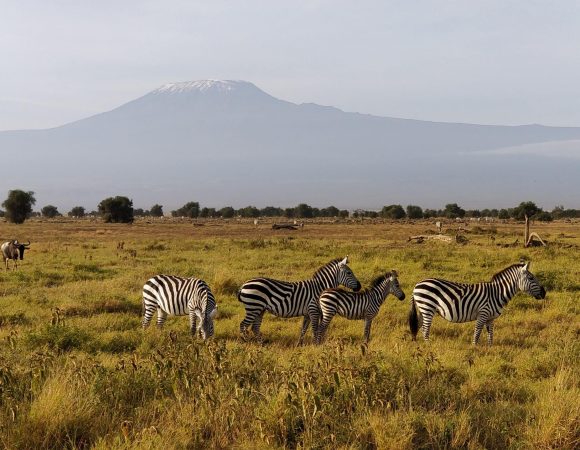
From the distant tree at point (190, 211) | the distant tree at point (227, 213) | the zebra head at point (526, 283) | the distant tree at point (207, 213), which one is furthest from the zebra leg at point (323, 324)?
the distant tree at point (207, 213)

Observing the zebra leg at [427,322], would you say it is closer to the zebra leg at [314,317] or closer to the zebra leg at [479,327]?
the zebra leg at [479,327]

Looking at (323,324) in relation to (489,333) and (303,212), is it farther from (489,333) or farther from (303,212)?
(303,212)

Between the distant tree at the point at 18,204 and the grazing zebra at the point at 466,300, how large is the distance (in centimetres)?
6835

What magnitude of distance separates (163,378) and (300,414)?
73.4 inches

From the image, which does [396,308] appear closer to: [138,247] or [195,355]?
[195,355]

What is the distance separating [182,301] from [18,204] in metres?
66.6

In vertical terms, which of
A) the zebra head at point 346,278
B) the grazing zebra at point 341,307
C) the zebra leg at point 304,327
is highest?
the zebra head at point 346,278

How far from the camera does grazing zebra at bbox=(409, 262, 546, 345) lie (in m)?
10.8

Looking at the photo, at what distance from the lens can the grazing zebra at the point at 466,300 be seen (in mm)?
10758

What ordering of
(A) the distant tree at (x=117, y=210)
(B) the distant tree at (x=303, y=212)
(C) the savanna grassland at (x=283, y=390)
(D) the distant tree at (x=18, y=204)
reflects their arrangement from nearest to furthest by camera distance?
(C) the savanna grassland at (x=283, y=390), (D) the distant tree at (x=18, y=204), (A) the distant tree at (x=117, y=210), (B) the distant tree at (x=303, y=212)

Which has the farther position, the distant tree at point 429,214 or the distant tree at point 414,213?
the distant tree at point 429,214

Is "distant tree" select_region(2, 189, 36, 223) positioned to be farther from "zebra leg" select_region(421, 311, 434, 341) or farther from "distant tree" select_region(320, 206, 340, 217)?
"zebra leg" select_region(421, 311, 434, 341)

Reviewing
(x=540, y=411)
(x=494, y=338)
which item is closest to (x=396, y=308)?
(x=494, y=338)

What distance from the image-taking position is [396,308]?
14.3m
